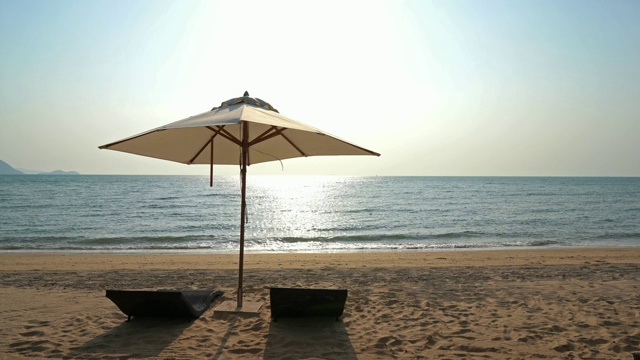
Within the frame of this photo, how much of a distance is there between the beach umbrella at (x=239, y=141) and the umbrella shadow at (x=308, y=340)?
2.80ft

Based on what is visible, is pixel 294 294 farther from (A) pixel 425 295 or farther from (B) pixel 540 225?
(B) pixel 540 225

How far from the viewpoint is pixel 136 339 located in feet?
17.6

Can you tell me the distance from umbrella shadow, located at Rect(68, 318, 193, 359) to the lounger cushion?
0.12m

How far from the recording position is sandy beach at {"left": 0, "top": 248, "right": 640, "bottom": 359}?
510 cm

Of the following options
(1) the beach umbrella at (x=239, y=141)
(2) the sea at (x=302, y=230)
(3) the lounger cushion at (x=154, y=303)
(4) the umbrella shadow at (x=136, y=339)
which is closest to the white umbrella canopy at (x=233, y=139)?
(1) the beach umbrella at (x=239, y=141)

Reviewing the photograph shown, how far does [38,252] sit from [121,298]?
14272 millimetres

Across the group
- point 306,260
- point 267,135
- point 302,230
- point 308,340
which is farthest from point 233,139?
point 302,230

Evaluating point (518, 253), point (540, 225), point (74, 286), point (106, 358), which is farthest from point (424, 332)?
point (540, 225)

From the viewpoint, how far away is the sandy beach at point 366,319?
510cm

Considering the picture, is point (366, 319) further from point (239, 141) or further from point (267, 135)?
point (239, 141)

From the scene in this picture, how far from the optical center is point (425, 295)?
7.79 meters

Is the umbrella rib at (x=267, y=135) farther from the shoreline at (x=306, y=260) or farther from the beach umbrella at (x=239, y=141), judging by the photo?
the shoreline at (x=306, y=260)

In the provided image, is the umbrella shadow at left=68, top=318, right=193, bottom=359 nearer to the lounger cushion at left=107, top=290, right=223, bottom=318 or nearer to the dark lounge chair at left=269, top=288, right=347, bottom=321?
the lounger cushion at left=107, top=290, right=223, bottom=318

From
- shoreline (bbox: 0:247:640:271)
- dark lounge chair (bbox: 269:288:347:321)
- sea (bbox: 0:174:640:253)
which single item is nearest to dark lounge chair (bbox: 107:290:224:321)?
dark lounge chair (bbox: 269:288:347:321)
